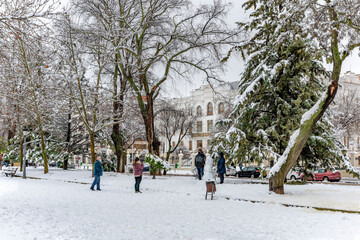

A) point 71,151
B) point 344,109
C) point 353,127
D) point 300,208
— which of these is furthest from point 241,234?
point 353,127

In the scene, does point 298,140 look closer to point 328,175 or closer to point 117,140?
point 117,140

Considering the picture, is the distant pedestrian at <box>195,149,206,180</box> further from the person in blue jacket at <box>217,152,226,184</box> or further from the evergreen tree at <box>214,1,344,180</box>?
the evergreen tree at <box>214,1,344,180</box>

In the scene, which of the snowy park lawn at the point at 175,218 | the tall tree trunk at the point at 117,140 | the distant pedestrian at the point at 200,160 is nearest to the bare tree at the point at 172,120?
the tall tree trunk at the point at 117,140

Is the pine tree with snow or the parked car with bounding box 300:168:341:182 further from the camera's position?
the parked car with bounding box 300:168:341:182

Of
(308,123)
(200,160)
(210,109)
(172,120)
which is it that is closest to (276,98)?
(308,123)

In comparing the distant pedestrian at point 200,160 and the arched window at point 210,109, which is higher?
the arched window at point 210,109

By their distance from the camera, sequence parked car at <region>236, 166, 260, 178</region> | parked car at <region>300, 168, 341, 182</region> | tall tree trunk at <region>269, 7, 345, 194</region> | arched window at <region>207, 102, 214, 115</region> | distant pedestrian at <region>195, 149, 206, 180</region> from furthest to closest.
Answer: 1. arched window at <region>207, 102, 214, 115</region>
2. parked car at <region>236, 166, 260, 178</region>
3. parked car at <region>300, 168, 341, 182</region>
4. distant pedestrian at <region>195, 149, 206, 180</region>
5. tall tree trunk at <region>269, 7, 345, 194</region>

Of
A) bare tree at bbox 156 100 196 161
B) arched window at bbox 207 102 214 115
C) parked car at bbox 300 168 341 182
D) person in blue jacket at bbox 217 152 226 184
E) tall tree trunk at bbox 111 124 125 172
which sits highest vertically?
arched window at bbox 207 102 214 115

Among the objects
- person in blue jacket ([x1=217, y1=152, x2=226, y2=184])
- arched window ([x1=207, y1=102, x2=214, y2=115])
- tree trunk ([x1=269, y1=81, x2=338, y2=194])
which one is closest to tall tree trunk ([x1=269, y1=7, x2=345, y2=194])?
tree trunk ([x1=269, y1=81, x2=338, y2=194])

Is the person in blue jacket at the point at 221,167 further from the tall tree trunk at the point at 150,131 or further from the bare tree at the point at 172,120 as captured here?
A: the bare tree at the point at 172,120

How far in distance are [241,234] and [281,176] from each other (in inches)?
289

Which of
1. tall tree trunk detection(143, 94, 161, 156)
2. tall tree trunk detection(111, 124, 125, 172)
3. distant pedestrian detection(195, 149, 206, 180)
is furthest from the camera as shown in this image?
tall tree trunk detection(111, 124, 125, 172)

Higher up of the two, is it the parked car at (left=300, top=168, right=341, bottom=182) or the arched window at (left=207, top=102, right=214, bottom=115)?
the arched window at (left=207, top=102, right=214, bottom=115)

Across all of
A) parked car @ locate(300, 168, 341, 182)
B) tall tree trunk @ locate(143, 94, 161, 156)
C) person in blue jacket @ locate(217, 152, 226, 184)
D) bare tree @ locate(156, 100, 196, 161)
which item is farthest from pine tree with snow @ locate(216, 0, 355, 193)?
parked car @ locate(300, 168, 341, 182)
